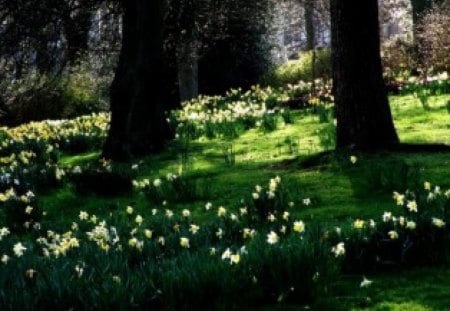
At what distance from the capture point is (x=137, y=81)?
10250mm

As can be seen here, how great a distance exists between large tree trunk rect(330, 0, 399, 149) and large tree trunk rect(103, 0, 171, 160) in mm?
3352

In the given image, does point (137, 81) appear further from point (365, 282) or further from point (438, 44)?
point (438, 44)

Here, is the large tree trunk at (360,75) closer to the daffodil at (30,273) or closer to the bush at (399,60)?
the daffodil at (30,273)

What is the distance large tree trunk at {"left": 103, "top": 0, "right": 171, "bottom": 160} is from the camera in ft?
33.6

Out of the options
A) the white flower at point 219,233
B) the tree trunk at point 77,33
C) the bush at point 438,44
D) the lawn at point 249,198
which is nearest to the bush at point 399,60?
the bush at point 438,44

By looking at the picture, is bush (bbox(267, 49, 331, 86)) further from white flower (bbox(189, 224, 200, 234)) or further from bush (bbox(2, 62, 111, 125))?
white flower (bbox(189, 224, 200, 234))

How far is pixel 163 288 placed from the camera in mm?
3471

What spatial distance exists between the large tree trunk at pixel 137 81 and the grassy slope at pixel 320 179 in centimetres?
56

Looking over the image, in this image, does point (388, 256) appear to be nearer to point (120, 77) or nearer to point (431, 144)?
point (431, 144)

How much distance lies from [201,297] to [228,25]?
2165cm

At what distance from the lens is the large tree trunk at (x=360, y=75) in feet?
25.5

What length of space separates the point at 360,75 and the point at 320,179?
139 cm

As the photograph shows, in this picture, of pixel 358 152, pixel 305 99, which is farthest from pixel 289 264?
pixel 305 99

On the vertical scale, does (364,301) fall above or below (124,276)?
below
